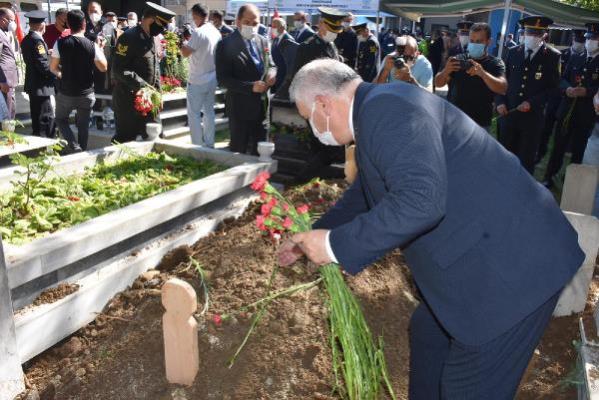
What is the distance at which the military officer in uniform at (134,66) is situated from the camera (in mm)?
6027

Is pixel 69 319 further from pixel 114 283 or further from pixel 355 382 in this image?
pixel 355 382

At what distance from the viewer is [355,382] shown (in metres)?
2.42

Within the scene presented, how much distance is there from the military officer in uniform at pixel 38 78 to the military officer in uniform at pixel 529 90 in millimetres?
5889

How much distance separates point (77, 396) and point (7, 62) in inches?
239

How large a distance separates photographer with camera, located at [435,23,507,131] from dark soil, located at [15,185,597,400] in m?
2.65

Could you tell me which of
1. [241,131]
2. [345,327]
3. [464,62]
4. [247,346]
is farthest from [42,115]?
[345,327]

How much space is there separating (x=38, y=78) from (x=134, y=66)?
1.99 m

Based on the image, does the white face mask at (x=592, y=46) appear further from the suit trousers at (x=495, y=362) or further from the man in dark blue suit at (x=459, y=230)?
the suit trousers at (x=495, y=362)

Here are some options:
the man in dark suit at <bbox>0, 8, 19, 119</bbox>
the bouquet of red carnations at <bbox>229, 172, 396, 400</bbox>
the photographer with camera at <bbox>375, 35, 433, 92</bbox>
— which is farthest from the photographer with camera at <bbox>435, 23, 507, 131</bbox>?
the man in dark suit at <bbox>0, 8, 19, 119</bbox>

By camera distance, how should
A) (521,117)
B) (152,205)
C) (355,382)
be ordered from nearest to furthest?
(355,382)
(152,205)
(521,117)

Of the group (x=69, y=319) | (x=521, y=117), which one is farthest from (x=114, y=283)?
(x=521, y=117)

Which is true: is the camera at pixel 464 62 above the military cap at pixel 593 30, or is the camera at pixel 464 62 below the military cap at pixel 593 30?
below

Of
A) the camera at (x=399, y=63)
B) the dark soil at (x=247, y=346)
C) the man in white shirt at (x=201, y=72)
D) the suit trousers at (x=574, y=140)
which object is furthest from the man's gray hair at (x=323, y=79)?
the suit trousers at (x=574, y=140)

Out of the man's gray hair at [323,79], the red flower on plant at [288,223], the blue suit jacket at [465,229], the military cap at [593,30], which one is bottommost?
the red flower on plant at [288,223]
